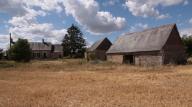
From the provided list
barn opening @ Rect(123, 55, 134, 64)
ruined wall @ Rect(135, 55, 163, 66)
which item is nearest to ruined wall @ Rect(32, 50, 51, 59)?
barn opening @ Rect(123, 55, 134, 64)

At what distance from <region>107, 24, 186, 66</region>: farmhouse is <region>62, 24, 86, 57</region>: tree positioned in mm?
46778

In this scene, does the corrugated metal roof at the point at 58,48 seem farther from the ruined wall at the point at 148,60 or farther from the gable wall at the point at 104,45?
the ruined wall at the point at 148,60

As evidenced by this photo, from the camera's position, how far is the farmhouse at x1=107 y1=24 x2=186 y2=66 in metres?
39.2

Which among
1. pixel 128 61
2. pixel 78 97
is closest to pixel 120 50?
pixel 128 61

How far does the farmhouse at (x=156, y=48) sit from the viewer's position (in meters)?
39.2

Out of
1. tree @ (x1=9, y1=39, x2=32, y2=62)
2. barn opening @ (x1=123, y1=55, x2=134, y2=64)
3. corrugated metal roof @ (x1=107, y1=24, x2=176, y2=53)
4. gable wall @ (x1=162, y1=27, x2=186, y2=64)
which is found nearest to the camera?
gable wall @ (x1=162, y1=27, x2=186, y2=64)

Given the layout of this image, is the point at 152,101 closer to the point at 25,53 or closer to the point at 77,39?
the point at 25,53

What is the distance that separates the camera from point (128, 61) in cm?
4775

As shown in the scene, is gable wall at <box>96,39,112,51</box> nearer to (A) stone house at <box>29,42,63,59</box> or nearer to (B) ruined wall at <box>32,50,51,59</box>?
(A) stone house at <box>29,42,63,59</box>

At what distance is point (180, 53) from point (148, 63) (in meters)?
4.81

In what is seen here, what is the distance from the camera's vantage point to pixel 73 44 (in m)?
96.6

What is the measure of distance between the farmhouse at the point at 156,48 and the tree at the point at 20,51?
65.0ft

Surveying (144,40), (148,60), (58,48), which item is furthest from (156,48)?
(58,48)

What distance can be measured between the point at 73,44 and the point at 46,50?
9.84 meters
